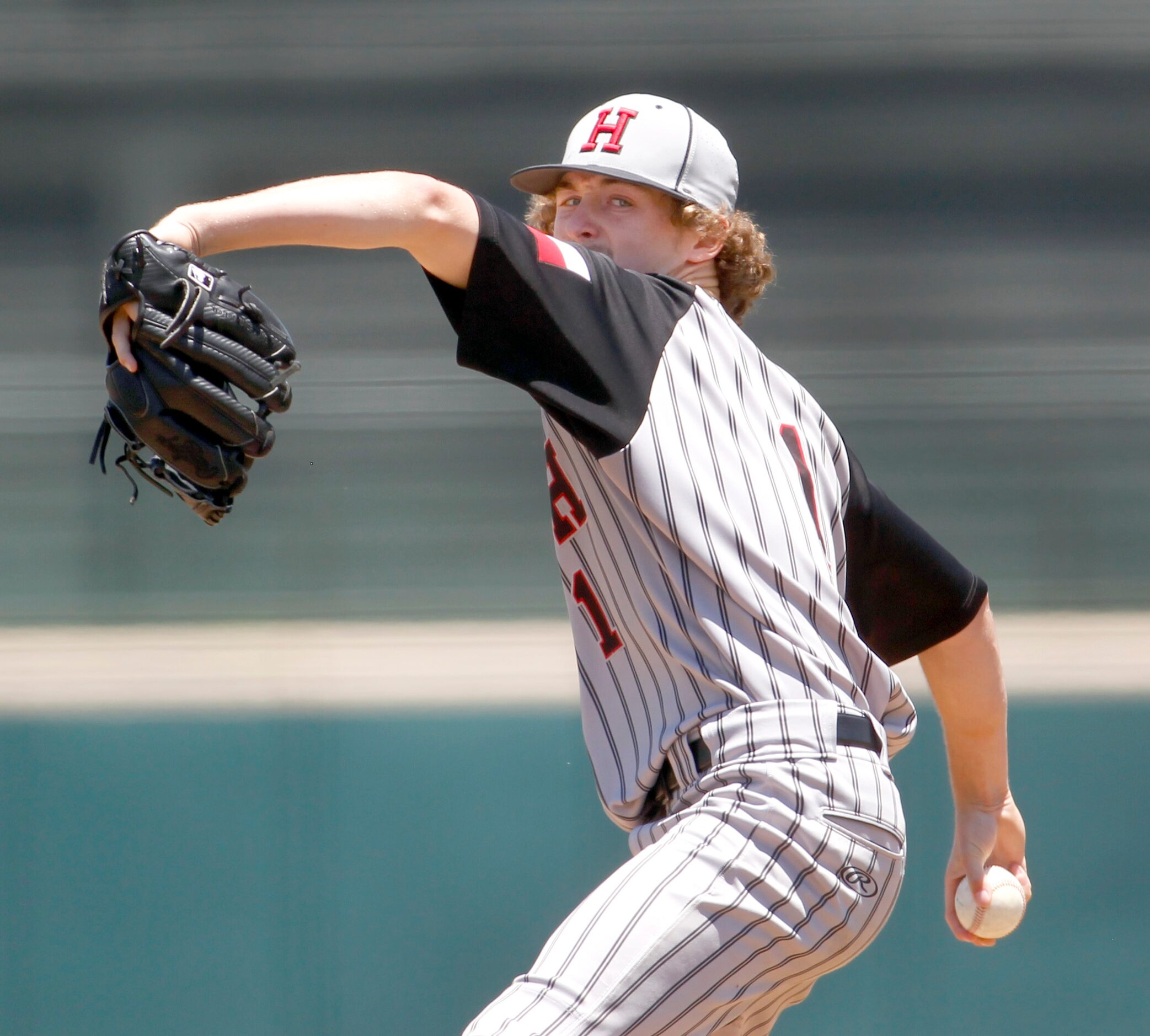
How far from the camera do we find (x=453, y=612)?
9.26ft

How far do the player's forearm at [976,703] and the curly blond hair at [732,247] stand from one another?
58cm

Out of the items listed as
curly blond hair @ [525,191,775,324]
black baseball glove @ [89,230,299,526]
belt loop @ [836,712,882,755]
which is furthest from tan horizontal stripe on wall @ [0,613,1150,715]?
black baseball glove @ [89,230,299,526]

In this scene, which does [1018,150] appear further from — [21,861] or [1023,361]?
[21,861]

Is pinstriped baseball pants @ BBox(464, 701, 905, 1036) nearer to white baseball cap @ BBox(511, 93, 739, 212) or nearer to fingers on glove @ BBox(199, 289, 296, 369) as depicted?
fingers on glove @ BBox(199, 289, 296, 369)

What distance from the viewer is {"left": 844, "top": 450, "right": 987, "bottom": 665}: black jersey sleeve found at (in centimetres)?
191

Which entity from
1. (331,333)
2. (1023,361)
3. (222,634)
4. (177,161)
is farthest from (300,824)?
(1023,361)

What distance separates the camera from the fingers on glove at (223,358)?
129cm

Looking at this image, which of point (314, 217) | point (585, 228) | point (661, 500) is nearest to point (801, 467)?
point (661, 500)

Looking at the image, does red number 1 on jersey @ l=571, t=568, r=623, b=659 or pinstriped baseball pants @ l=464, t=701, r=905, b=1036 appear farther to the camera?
red number 1 on jersey @ l=571, t=568, r=623, b=659

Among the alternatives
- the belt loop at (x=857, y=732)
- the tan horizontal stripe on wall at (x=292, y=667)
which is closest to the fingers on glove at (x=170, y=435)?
the belt loop at (x=857, y=732)

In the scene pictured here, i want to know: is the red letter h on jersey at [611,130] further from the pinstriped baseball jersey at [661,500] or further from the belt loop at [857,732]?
the belt loop at [857,732]

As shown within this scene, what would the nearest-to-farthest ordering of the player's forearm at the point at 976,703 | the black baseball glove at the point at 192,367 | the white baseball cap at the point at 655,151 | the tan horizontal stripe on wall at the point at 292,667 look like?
the black baseball glove at the point at 192,367, the white baseball cap at the point at 655,151, the player's forearm at the point at 976,703, the tan horizontal stripe on wall at the point at 292,667

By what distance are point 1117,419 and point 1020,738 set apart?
70 centimetres

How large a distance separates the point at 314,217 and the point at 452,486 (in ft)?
5.07
